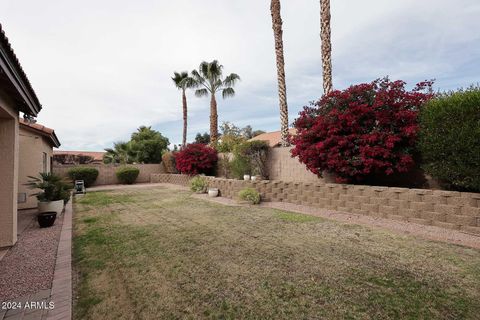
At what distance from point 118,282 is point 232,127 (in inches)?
1044

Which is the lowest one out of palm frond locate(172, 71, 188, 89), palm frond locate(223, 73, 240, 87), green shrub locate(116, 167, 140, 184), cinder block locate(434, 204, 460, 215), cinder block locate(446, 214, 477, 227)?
cinder block locate(446, 214, 477, 227)

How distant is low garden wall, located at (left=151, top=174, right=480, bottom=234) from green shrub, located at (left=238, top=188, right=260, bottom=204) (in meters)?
0.63

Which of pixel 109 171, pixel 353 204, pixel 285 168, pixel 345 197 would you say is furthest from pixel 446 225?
pixel 109 171

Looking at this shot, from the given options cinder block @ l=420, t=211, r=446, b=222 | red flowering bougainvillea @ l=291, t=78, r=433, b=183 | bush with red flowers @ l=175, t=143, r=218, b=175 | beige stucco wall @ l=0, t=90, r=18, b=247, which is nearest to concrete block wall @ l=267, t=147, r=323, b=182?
red flowering bougainvillea @ l=291, t=78, r=433, b=183

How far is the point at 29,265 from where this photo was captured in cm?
385

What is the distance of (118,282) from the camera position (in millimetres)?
3168

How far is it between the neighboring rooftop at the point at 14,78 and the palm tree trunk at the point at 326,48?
386 inches

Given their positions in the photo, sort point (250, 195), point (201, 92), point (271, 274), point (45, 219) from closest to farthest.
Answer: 1. point (271, 274)
2. point (45, 219)
3. point (250, 195)
4. point (201, 92)

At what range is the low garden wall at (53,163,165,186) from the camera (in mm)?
18328

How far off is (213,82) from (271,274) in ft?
61.0

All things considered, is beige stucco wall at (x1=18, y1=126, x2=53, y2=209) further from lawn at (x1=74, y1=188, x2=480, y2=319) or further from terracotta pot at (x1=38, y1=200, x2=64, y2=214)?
lawn at (x1=74, y1=188, x2=480, y2=319)

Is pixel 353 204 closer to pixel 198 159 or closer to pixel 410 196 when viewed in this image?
pixel 410 196

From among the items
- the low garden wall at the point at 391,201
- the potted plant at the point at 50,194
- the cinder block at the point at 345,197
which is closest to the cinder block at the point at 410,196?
the low garden wall at the point at 391,201

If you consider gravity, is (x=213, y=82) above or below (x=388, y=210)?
above
